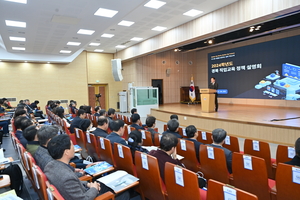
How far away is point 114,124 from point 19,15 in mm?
4976

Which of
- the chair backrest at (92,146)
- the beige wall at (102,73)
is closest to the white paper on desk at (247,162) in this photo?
the chair backrest at (92,146)

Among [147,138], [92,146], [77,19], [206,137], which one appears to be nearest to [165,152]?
[147,138]

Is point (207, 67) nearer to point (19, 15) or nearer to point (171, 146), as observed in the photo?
point (19, 15)

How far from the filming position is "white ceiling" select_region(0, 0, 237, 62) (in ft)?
16.7

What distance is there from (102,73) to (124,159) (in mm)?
12056

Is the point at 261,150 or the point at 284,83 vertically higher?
the point at 284,83

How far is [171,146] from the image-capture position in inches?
84.4

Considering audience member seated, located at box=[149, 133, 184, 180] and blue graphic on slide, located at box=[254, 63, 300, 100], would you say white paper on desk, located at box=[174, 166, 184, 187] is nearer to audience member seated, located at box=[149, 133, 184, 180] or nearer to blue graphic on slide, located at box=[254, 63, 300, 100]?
audience member seated, located at box=[149, 133, 184, 180]

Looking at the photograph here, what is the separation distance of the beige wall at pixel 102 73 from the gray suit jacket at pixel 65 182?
1246 centimetres

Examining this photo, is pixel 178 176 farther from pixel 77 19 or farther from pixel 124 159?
pixel 77 19

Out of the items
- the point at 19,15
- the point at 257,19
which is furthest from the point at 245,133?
the point at 19,15

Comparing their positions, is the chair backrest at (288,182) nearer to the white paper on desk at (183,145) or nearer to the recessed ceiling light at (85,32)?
the white paper on desk at (183,145)

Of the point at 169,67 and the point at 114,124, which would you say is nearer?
the point at 114,124

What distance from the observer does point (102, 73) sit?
13789 millimetres
